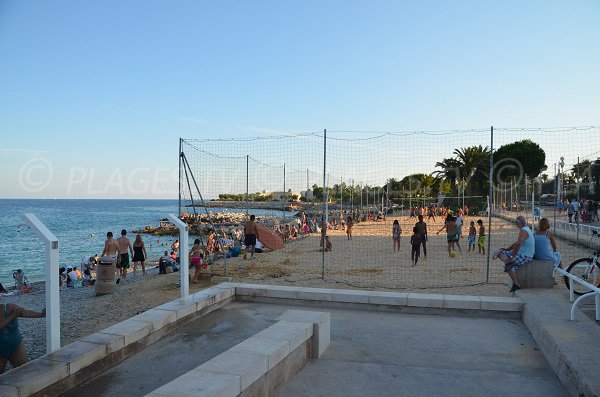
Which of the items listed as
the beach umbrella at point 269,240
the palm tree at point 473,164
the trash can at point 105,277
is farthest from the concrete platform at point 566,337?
the palm tree at point 473,164

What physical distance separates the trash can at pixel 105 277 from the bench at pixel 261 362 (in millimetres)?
6007

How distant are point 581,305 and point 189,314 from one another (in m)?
5.44

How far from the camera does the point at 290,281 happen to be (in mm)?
9547

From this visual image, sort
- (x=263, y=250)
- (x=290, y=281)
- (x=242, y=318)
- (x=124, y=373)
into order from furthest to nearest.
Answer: (x=263, y=250) < (x=290, y=281) < (x=242, y=318) < (x=124, y=373)

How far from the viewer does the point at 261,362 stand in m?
3.36

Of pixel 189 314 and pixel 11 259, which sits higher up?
pixel 189 314

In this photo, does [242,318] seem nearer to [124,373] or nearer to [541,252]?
[124,373]

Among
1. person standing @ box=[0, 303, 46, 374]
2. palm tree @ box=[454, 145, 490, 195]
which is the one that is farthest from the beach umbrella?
palm tree @ box=[454, 145, 490, 195]

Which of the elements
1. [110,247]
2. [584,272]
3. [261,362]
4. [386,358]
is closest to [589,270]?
[584,272]

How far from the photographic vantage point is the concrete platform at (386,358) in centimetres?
398

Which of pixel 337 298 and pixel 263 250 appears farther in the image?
pixel 263 250

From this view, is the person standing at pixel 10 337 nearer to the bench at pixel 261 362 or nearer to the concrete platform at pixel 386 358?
the concrete platform at pixel 386 358

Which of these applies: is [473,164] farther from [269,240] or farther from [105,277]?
[105,277]

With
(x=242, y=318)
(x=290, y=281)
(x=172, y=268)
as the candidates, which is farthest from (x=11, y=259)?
(x=242, y=318)
